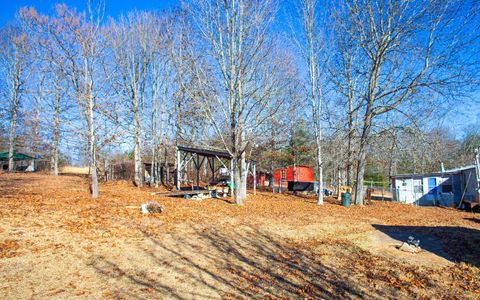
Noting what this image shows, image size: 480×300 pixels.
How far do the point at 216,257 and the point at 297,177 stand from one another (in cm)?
2270

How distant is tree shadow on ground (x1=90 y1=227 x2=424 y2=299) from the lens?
172 inches

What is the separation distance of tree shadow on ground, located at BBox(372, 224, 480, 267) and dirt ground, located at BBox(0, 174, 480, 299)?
0.02 m

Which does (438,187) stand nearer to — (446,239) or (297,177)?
(297,177)

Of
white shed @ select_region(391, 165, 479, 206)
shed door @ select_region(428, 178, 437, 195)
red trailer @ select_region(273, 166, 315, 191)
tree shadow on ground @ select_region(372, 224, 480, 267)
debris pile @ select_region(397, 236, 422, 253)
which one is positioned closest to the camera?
tree shadow on ground @ select_region(372, 224, 480, 267)

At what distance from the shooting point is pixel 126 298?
13.2 feet

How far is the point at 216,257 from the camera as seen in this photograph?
607 centimetres

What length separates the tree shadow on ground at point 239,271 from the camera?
172 inches

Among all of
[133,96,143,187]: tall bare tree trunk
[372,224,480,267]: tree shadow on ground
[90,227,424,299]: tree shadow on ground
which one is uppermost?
[133,96,143,187]: tall bare tree trunk

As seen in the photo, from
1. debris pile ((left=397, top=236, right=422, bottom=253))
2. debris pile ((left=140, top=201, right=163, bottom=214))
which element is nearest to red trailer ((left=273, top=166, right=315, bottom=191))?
debris pile ((left=140, top=201, right=163, bottom=214))

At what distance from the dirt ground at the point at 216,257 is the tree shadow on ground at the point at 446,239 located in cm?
2

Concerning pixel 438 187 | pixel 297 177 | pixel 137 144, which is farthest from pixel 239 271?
pixel 297 177

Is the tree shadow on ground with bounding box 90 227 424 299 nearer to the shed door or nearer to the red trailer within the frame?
the shed door

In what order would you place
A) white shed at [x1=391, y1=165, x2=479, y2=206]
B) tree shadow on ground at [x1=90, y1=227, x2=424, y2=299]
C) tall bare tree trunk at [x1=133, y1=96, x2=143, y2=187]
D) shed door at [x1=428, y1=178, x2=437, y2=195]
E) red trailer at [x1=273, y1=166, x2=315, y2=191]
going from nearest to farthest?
tree shadow on ground at [x1=90, y1=227, x2=424, y2=299], white shed at [x1=391, y1=165, x2=479, y2=206], tall bare tree trunk at [x1=133, y1=96, x2=143, y2=187], shed door at [x1=428, y1=178, x2=437, y2=195], red trailer at [x1=273, y1=166, x2=315, y2=191]

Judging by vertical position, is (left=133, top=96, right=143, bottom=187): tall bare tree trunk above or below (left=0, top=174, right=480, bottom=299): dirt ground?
above
